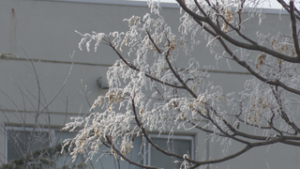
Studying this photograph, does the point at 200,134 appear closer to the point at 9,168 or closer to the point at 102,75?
the point at 102,75

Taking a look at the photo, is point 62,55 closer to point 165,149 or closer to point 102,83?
point 102,83

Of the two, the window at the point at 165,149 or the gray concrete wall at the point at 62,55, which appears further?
the window at the point at 165,149

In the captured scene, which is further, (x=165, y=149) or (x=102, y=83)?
(x=165, y=149)

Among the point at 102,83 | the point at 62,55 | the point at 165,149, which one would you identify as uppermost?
the point at 62,55

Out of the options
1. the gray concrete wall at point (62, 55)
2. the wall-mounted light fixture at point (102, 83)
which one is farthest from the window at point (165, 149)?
the wall-mounted light fixture at point (102, 83)

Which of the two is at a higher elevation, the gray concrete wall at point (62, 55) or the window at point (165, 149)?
the gray concrete wall at point (62, 55)

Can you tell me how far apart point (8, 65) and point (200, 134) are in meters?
3.27

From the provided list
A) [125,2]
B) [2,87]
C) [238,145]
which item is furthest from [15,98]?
[238,145]

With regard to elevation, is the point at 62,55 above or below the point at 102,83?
above

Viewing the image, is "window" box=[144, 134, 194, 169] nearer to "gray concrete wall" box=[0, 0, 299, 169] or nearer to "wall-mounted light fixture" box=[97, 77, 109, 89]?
"gray concrete wall" box=[0, 0, 299, 169]

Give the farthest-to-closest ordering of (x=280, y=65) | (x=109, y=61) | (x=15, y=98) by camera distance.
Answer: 1. (x=109, y=61)
2. (x=15, y=98)
3. (x=280, y=65)

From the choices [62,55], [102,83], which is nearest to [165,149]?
[102,83]

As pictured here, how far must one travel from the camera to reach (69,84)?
8.22 metres

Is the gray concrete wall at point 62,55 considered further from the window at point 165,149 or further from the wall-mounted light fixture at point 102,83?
the window at point 165,149
